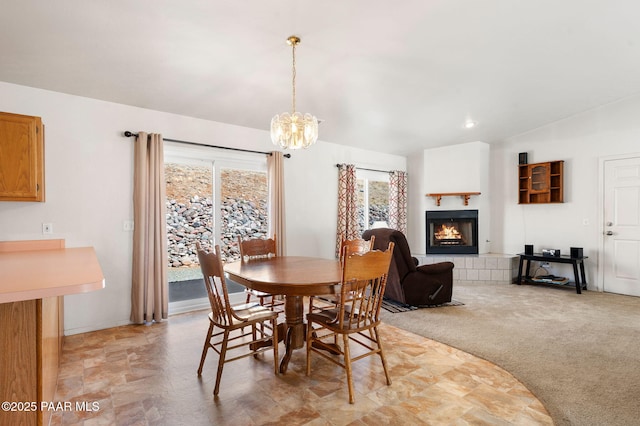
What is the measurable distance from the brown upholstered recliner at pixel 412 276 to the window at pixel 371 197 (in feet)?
6.73

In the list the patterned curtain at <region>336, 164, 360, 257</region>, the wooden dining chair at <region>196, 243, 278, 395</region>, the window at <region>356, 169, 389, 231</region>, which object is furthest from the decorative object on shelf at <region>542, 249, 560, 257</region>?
the wooden dining chair at <region>196, 243, 278, 395</region>

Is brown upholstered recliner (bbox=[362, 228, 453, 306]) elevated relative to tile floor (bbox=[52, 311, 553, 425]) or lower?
elevated

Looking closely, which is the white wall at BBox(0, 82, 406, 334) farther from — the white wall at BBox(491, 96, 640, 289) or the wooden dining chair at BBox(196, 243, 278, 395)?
the white wall at BBox(491, 96, 640, 289)

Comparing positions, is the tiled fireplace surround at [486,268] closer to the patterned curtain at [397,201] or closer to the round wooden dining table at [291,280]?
the patterned curtain at [397,201]

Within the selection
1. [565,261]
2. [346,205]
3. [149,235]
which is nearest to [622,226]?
[565,261]

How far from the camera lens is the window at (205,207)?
4168 mm

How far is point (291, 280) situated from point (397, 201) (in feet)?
15.3

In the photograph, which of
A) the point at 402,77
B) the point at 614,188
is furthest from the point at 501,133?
the point at 402,77

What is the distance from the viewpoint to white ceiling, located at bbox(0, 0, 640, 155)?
2459 millimetres

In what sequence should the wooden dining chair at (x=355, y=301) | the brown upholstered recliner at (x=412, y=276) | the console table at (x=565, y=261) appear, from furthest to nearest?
1. the console table at (x=565, y=261)
2. the brown upholstered recliner at (x=412, y=276)
3. the wooden dining chair at (x=355, y=301)

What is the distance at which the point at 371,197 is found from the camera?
6.50 metres

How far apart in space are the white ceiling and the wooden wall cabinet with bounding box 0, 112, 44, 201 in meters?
0.52

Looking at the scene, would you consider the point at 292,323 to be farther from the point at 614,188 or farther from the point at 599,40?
the point at 614,188

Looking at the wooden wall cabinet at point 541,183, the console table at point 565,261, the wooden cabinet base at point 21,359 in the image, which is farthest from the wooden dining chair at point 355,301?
the wooden wall cabinet at point 541,183
